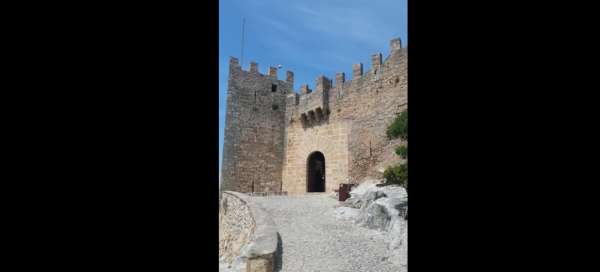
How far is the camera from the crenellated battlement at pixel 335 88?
44.1ft

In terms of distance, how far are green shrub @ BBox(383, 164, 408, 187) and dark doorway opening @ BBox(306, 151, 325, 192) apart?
6776 mm

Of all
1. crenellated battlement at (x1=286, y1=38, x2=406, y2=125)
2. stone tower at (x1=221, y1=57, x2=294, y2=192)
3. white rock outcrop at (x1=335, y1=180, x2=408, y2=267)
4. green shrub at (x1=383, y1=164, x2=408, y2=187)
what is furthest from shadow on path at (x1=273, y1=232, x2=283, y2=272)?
stone tower at (x1=221, y1=57, x2=294, y2=192)

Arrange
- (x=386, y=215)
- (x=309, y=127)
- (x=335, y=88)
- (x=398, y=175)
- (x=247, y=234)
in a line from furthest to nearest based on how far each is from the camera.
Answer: (x=309, y=127), (x=335, y=88), (x=398, y=175), (x=247, y=234), (x=386, y=215)

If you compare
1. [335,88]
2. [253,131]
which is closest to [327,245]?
[335,88]

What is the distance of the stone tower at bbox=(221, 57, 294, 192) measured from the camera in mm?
17062

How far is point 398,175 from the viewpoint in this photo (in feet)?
34.3

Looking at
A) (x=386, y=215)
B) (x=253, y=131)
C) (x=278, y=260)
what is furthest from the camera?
(x=253, y=131)

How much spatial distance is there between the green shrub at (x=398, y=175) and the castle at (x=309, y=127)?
2071 mm

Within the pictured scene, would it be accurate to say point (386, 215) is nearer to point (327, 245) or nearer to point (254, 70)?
point (327, 245)

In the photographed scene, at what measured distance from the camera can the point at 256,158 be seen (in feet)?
58.1

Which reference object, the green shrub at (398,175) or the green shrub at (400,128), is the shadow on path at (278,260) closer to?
the green shrub at (398,175)

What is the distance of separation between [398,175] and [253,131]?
9.20 metres
